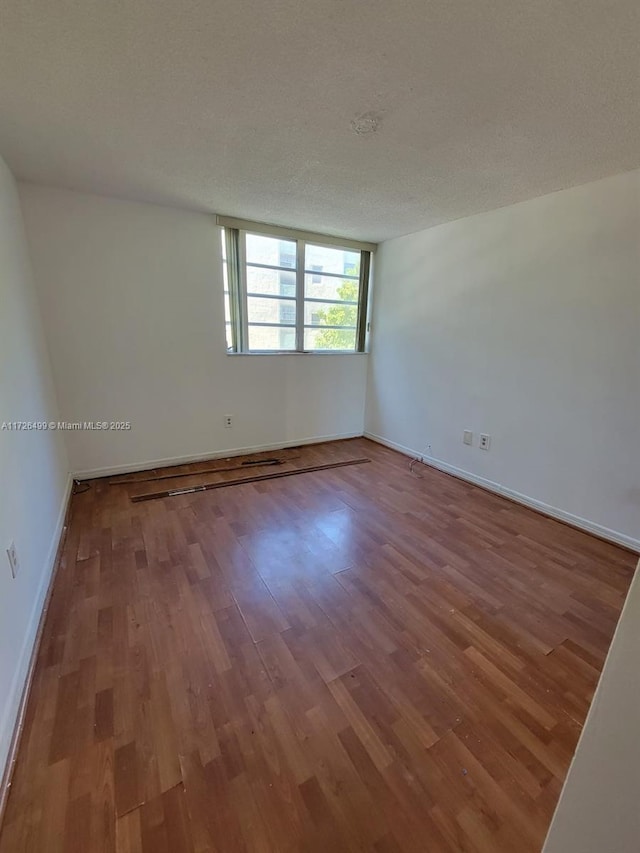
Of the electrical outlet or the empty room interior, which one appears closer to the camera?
the empty room interior

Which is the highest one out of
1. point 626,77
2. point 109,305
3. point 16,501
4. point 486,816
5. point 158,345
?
point 626,77

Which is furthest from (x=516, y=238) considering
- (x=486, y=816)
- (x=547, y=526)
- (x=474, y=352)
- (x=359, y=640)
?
(x=486, y=816)

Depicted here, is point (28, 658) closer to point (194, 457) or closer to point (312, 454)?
point (194, 457)

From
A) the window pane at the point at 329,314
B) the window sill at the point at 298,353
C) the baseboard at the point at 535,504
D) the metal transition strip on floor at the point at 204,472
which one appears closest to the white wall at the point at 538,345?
the baseboard at the point at 535,504

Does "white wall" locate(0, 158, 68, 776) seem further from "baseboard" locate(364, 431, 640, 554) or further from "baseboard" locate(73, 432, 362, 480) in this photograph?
"baseboard" locate(364, 431, 640, 554)

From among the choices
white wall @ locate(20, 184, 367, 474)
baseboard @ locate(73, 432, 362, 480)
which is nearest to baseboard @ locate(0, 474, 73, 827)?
baseboard @ locate(73, 432, 362, 480)

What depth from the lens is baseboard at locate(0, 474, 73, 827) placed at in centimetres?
105

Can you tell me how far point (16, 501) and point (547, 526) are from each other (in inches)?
123

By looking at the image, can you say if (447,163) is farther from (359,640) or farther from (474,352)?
(359,640)

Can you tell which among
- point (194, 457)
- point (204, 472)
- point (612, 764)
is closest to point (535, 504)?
point (612, 764)

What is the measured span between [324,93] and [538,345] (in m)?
2.13

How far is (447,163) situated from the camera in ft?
6.57

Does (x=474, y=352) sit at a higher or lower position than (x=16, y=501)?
higher

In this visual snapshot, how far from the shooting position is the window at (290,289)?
11.0 feet
